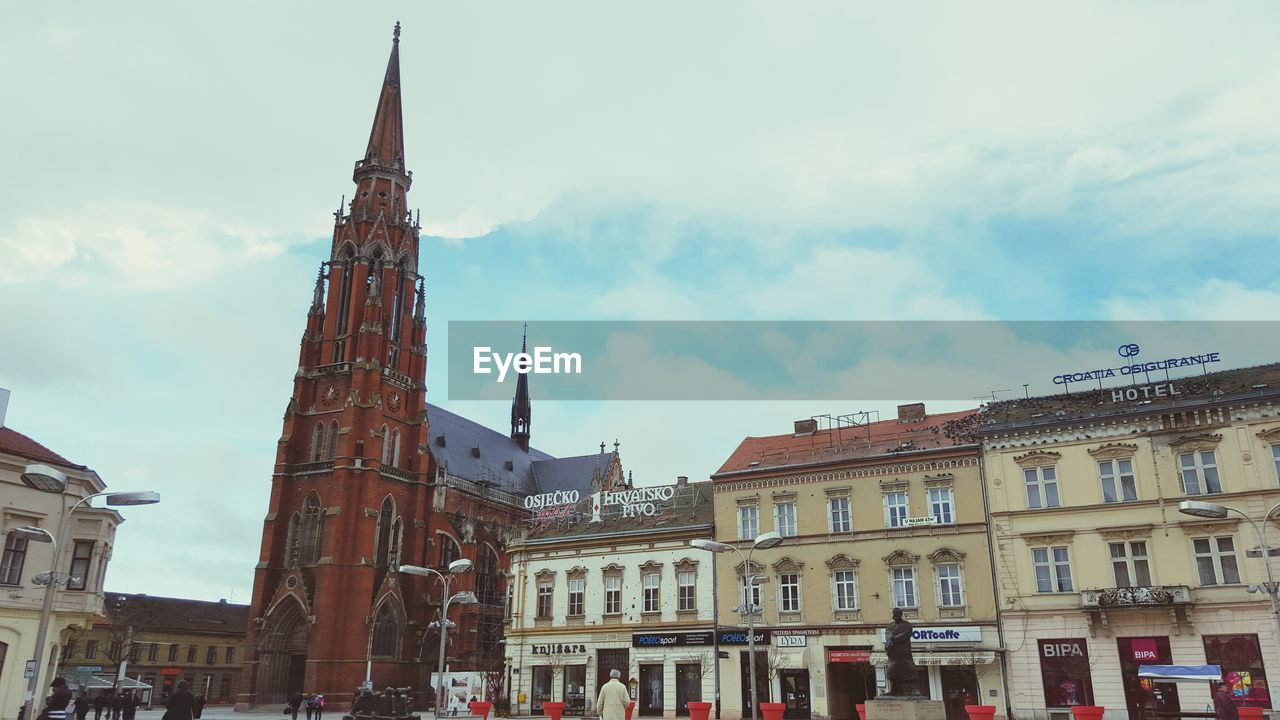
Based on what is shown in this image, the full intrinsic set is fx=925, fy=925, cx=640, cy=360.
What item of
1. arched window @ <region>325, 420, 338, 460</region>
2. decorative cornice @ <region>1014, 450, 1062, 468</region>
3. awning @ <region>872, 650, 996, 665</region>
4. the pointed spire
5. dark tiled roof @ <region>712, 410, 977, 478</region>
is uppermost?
the pointed spire

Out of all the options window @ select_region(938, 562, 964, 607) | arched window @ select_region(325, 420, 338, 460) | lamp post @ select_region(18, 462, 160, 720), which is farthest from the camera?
arched window @ select_region(325, 420, 338, 460)

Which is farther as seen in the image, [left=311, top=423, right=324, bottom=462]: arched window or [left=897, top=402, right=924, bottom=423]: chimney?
[left=311, top=423, right=324, bottom=462]: arched window

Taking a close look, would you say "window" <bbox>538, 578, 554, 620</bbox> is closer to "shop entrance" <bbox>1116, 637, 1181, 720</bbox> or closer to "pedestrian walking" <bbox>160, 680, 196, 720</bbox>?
"shop entrance" <bbox>1116, 637, 1181, 720</bbox>

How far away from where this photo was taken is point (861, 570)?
38719 millimetres

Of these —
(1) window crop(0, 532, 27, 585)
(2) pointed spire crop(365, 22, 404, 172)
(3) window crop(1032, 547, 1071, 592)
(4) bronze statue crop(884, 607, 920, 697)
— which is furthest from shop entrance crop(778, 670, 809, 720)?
(2) pointed spire crop(365, 22, 404, 172)

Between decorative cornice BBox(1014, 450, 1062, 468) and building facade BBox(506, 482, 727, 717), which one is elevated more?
decorative cornice BBox(1014, 450, 1062, 468)

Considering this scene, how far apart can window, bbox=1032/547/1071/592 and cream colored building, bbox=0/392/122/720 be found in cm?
3516

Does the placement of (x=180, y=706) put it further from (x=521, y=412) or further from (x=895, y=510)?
(x=521, y=412)

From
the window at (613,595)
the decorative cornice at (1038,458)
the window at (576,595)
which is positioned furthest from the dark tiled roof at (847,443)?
the window at (576,595)

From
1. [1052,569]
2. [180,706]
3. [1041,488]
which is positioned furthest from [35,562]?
[1041,488]

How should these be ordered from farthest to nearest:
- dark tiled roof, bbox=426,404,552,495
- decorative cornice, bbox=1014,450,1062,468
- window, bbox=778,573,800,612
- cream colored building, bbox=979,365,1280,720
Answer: dark tiled roof, bbox=426,404,552,495, window, bbox=778,573,800,612, decorative cornice, bbox=1014,450,1062,468, cream colored building, bbox=979,365,1280,720

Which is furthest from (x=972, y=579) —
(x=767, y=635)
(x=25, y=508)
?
(x=25, y=508)

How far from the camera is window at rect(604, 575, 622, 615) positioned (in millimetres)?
44156

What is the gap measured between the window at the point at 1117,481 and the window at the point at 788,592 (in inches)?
501
